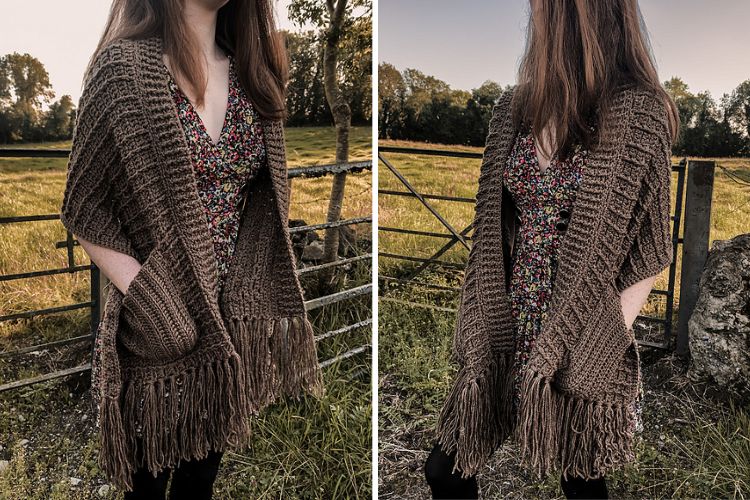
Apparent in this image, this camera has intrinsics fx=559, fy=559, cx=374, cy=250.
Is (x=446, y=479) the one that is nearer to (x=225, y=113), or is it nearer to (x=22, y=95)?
(x=225, y=113)

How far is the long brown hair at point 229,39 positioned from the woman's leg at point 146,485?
778mm

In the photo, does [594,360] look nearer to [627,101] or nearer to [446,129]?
[627,101]

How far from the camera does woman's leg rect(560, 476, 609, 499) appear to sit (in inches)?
50.2

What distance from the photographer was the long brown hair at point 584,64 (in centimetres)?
119

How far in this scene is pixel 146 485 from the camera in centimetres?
118

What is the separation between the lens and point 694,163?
200 cm

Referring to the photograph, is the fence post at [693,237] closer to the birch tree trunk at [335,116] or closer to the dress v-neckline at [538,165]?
the dress v-neckline at [538,165]

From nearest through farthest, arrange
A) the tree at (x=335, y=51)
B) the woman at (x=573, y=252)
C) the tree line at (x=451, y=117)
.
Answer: the woman at (x=573, y=252)
the tree line at (x=451, y=117)
the tree at (x=335, y=51)

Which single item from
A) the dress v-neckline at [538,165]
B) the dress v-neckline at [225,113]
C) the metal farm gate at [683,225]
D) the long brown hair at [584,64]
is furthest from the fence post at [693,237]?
the dress v-neckline at [225,113]

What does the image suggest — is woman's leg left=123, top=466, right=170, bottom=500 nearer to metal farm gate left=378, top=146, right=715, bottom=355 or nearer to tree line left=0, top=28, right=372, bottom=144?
tree line left=0, top=28, right=372, bottom=144

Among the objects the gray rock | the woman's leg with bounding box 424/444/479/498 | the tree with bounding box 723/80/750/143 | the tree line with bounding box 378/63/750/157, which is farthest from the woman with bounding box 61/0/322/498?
the gray rock

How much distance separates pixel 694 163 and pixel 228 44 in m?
1.65

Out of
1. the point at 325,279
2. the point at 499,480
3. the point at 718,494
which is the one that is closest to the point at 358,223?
the point at 325,279

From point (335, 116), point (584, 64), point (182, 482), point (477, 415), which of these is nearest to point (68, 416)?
point (182, 482)
